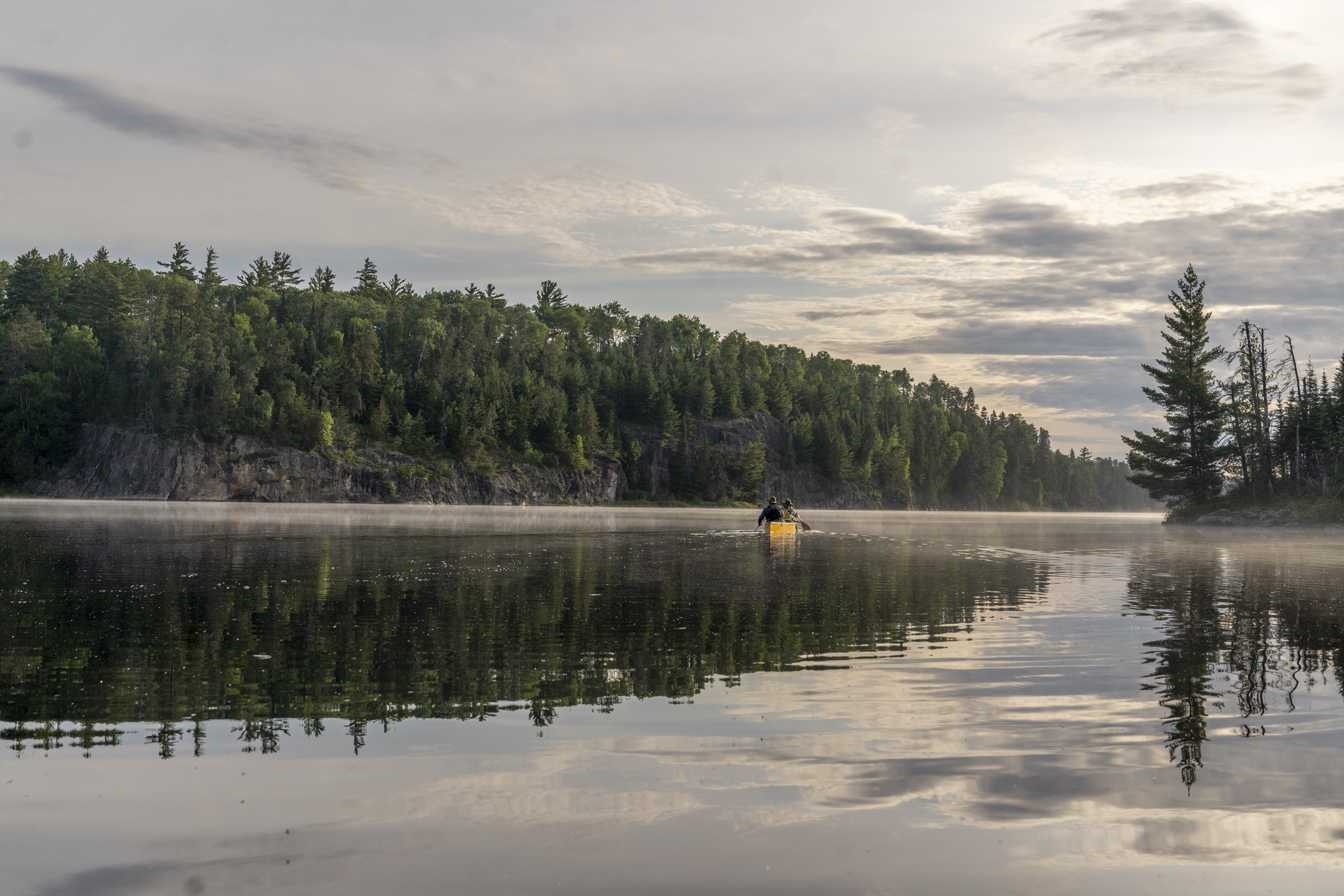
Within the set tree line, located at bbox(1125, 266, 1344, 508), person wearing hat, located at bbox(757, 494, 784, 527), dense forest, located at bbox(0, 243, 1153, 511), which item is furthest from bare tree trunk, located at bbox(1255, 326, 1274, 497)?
dense forest, located at bbox(0, 243, 1153, 511)

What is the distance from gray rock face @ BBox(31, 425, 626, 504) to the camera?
144m

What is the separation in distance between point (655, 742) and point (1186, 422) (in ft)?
335

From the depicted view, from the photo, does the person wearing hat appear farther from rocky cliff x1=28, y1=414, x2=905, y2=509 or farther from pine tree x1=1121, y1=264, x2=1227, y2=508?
rocky cliff x1=28, y1=414, x2=905, y2=509

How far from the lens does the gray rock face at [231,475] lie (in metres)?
144

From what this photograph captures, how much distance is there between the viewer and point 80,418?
6161 inches

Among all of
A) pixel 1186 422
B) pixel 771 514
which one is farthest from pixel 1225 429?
pixel 771 514

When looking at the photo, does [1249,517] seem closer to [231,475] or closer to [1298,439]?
[1298,439]

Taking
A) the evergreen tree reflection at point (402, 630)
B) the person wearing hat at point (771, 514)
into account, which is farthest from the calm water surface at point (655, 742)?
the person wearing hat at point (771, 514)

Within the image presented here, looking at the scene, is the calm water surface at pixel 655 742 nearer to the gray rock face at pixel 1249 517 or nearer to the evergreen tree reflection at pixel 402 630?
the evergreen tree reflection at pixel 402 630

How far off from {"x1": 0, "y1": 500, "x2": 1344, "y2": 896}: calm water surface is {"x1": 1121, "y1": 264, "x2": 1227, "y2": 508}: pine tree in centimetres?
7961

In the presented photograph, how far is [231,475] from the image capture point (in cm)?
14538

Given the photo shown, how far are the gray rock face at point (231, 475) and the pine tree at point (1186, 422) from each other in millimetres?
107228

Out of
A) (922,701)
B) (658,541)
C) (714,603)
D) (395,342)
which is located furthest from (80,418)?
(922,701)

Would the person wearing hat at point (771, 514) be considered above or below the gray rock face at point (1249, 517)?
above
